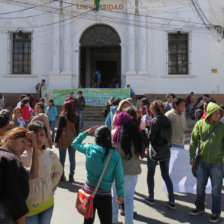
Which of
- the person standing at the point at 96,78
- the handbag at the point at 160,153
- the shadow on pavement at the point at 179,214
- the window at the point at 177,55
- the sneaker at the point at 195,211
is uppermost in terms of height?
the window at the point at 177,55

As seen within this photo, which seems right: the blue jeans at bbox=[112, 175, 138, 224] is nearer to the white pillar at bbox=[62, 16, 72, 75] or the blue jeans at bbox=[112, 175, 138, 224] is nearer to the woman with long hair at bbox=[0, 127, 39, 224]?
the woman with long hair at bbox=[0, 127, 39, 224]

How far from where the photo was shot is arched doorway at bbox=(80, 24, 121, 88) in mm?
19328

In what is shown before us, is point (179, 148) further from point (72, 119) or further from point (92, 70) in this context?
point (92, 70)

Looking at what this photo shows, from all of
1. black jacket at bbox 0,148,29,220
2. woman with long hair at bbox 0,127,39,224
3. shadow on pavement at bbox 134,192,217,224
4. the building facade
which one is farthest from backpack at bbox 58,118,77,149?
the building facade

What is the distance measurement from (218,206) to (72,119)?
3343 mm

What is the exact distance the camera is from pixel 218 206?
4594 mm

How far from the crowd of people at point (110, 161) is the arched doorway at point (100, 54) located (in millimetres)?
13571

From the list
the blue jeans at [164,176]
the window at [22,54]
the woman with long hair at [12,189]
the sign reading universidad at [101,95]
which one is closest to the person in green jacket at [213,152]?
the blue jeans at [164,176]

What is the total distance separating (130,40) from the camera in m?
18.4

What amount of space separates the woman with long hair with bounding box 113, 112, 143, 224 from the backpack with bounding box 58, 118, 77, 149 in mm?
2532

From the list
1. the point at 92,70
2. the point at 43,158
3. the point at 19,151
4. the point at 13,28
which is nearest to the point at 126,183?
the point at 43,158

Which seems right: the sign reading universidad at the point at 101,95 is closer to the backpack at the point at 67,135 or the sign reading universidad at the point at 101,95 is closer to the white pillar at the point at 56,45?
the white pillar at the point at 56,45

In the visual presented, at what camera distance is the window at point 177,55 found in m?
19.0

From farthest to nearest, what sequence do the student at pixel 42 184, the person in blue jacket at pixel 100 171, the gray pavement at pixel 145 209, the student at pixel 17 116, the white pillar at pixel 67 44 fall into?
the white pillar at pixel 67 44 → the student at pixel 17 116 → the gray pavement at pixel 145 209 → the person in blue jacket at pixel 100 171 → the student at pixel 42 184
